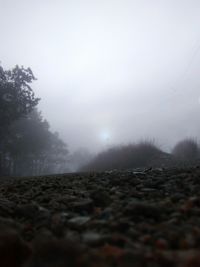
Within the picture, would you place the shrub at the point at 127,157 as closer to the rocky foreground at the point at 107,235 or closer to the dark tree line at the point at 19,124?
the rocky foreground at the point at 107,235

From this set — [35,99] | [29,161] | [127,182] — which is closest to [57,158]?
[29,161]

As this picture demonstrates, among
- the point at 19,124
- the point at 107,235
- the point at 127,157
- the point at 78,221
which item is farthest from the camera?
the point at 19,124

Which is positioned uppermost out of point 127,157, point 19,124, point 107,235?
point 19,124

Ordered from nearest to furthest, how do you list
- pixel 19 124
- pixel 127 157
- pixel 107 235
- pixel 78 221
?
pixel 107 235 → pixel 78 221 → pixel 127 157 → pixel 19 124

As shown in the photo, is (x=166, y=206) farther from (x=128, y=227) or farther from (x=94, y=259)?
(x=94, y=259)

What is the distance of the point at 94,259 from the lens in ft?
3.68

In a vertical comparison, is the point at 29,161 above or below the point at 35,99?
below

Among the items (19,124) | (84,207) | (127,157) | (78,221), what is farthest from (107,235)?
(19,124)

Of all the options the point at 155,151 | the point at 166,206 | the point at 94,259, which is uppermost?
the point at 155,151

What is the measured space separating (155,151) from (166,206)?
1123 cm

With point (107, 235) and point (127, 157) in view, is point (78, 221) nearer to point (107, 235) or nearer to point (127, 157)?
point (107, 235)

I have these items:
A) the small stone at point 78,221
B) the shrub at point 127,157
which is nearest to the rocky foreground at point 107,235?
the small stone at point 78,221

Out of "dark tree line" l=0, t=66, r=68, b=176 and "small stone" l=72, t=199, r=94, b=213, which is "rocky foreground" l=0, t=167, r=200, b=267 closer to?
"small stone" l=72, t=199, r=94, b=213

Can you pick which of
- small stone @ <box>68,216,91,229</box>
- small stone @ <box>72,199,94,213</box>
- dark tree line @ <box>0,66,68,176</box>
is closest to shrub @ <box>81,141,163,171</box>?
small stone @ <box>72,199,94,213</box>
